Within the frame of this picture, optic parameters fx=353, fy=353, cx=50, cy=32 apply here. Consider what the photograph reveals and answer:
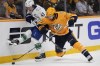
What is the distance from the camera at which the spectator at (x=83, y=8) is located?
918cm

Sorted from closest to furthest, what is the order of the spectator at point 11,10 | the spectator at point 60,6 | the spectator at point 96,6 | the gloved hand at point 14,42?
the gloved hand at point 14,42
the spectator at point 11,10
the spectator at point 60,6
the spectator at point 96,6

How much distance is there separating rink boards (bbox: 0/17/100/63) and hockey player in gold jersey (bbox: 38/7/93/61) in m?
0.52

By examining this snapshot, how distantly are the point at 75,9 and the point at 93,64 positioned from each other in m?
2.60

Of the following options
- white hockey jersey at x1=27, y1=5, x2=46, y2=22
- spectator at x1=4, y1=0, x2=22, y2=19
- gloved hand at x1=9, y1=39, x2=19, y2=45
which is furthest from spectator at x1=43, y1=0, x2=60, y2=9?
gloved hand at x1=9, y1=39, x2=19, y2=45

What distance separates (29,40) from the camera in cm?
756

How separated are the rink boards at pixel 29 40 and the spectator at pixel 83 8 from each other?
15.8 inches

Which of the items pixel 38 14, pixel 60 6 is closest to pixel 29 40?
pixel 38 14

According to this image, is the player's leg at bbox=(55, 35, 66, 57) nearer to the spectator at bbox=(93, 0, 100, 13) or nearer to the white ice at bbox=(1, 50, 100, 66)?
the white ice at bbox=(1, 50, 100, 66)

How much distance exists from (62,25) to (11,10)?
1.23 m

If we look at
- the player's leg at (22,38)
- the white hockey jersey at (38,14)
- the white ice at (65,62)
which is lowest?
the white ice at (65,62)

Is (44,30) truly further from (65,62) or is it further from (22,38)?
(65,62)

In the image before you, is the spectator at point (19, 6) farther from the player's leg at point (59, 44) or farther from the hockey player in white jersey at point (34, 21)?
the player's leg at point (59, 44)

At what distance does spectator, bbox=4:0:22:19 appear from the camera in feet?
24.7

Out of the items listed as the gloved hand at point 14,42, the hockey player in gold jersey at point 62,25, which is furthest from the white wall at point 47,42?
the hockey player in gold jersey at point 62,25
